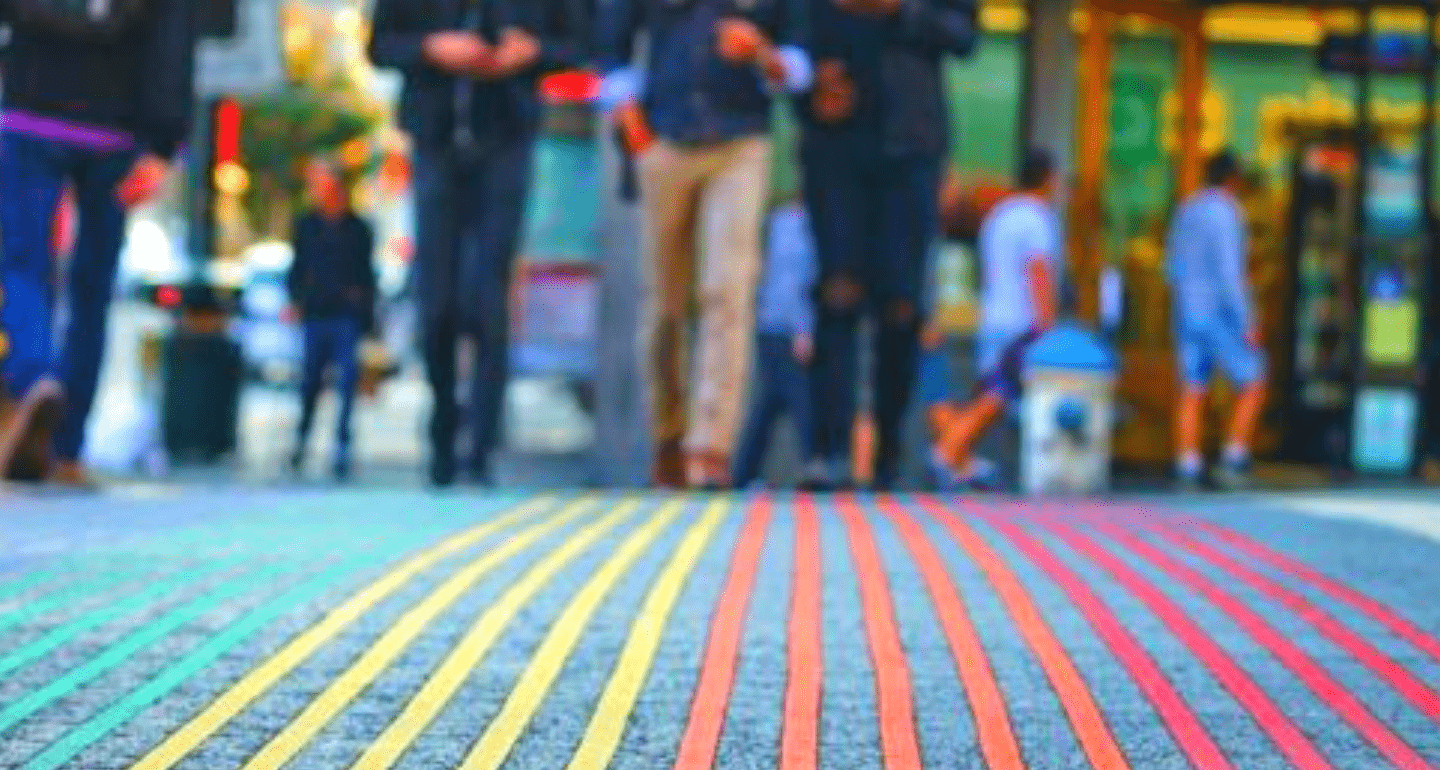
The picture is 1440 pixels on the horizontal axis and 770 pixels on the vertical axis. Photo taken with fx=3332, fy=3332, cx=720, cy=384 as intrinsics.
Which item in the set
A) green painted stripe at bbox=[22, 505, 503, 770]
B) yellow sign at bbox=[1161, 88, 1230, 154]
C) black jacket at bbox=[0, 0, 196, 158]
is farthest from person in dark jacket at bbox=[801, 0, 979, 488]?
yellow sign at bbox=[1161, 88, 1230, 154]

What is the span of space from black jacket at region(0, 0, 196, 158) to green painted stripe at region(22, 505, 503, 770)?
336 cm

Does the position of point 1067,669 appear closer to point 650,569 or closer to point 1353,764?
point 1353,764

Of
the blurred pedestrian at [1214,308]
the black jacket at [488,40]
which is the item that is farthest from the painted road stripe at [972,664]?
the blurred pedestrian at [1214,308]

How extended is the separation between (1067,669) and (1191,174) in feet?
44.9

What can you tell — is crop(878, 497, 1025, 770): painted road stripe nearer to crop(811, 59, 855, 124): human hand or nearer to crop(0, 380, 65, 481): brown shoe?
crop(0, 380, 65, 481): brown shoe

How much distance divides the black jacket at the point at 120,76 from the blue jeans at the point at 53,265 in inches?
4.0

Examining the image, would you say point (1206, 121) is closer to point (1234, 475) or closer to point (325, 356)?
point (1234, 475)

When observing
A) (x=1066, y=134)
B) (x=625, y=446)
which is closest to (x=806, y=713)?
(x=625, y=446)

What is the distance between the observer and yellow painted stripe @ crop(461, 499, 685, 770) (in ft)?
12.0

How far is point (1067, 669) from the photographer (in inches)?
173

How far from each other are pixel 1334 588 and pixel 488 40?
16.7 feet

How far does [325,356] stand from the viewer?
1680 centimetres

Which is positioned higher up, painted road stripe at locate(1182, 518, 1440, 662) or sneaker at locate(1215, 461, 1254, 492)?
painted road stripe at locate(1182, 518, 1440, 662)

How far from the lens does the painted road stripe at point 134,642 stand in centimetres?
392
